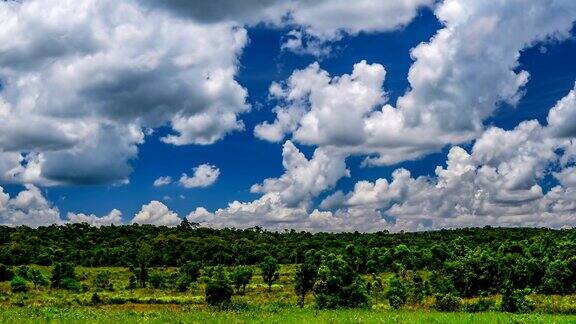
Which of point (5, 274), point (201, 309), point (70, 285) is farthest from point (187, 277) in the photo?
point (201, 309)

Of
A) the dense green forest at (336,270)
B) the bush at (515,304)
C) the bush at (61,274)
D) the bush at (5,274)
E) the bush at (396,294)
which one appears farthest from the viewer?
Answer: the bush at (5,274)

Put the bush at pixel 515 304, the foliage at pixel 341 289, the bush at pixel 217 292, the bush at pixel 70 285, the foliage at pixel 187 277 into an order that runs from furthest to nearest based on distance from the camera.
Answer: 1. the foliage at pixel 187 277
2. the bush at pixel 70 285
3. the bush at pixel 217 292
4. the foliage at pixel 341 289
5. the bush at pixel 515 304

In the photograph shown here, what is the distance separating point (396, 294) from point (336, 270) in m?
12.8

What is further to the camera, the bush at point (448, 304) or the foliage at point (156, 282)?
the foliage at point (156, 282)

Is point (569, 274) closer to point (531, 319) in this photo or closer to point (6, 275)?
point (531, 319)

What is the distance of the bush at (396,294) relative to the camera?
6950 cm

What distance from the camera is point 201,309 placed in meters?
65.5

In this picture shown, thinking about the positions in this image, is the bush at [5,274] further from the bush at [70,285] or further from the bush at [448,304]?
the bush at [448,304]

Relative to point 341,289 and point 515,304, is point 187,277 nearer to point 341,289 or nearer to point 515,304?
point 341,289

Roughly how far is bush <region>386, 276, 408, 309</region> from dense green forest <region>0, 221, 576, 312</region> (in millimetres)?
122

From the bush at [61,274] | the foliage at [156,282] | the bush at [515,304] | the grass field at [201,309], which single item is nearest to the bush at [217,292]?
the grass field at [201,309]

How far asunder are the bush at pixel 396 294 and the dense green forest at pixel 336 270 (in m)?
0.12

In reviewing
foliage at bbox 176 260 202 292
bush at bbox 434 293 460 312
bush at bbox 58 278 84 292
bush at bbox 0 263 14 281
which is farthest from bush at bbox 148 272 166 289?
bush at bbox 434 293 460 312

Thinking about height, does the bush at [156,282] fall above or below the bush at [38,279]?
below
